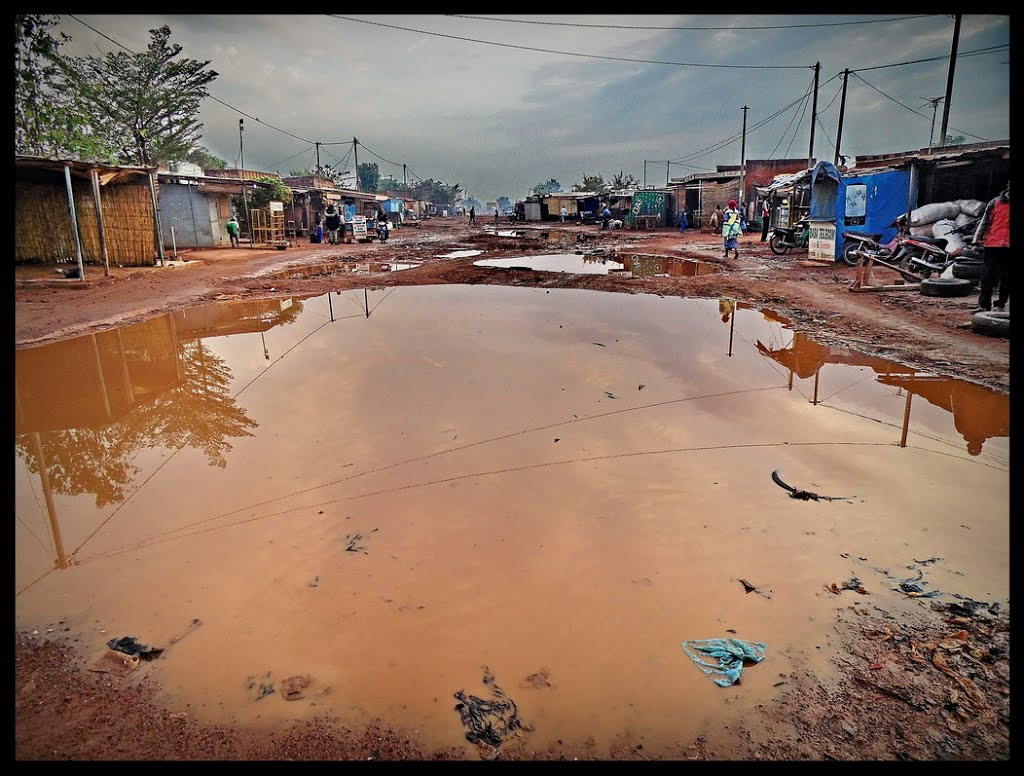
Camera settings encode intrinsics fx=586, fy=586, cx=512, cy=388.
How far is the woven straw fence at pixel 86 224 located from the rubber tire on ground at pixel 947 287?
2116 centimetres

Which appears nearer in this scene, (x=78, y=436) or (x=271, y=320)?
(x=78, y=436)

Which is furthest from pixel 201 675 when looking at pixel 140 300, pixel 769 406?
pixel 140 300

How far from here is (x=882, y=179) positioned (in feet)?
59.0

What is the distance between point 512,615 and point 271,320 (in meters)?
9.40

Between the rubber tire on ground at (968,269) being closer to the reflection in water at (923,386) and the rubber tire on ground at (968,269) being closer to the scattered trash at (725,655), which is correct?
the reflection in water at (923,386)

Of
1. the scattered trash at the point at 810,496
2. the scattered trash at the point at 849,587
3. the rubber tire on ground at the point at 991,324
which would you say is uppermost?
the rubber tire on ground at the point at 991,324

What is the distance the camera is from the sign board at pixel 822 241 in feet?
60.1

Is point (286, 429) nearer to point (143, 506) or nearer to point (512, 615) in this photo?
point (143, 506)

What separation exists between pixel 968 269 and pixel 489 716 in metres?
14.5

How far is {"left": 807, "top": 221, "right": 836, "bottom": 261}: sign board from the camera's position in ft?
60.1

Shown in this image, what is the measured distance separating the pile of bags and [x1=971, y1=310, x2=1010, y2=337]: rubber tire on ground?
713cm

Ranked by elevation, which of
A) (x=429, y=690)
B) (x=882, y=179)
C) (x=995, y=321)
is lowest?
(x=429, y=690)

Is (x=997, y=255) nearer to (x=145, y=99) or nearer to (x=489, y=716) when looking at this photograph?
(x=489, y=716)

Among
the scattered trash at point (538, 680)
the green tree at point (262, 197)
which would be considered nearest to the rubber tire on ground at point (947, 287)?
the scattered trash at point (538, 680)
